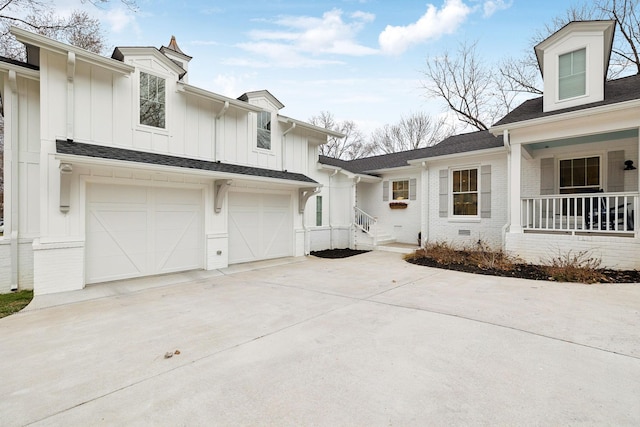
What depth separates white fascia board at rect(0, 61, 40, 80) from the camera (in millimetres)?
5926

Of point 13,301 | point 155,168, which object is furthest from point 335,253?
point 13,301

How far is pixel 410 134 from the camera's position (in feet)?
90.6

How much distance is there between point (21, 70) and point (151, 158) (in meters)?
2.94

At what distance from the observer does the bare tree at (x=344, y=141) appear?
2995 centimetres

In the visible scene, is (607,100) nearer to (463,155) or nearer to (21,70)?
(463,155)

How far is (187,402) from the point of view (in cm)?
240

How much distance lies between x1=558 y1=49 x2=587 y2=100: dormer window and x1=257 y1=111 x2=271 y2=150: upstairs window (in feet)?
28.3

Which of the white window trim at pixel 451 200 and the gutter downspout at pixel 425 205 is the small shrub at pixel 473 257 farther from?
the gutter downspout at pixel 425 205

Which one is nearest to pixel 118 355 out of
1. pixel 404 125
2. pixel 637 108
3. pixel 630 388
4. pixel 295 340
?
pixel 295 340

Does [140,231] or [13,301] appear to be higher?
[140,231]

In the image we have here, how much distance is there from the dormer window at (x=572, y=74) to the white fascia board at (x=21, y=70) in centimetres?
1294

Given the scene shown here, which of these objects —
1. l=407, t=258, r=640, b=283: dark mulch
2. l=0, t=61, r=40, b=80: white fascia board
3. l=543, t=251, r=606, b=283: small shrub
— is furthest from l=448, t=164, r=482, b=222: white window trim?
l=0, t=61, r=40, b=80: white fascia board

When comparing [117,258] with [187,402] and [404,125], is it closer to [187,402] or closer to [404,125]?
[187,402]

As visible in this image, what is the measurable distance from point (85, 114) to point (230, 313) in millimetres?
5385
